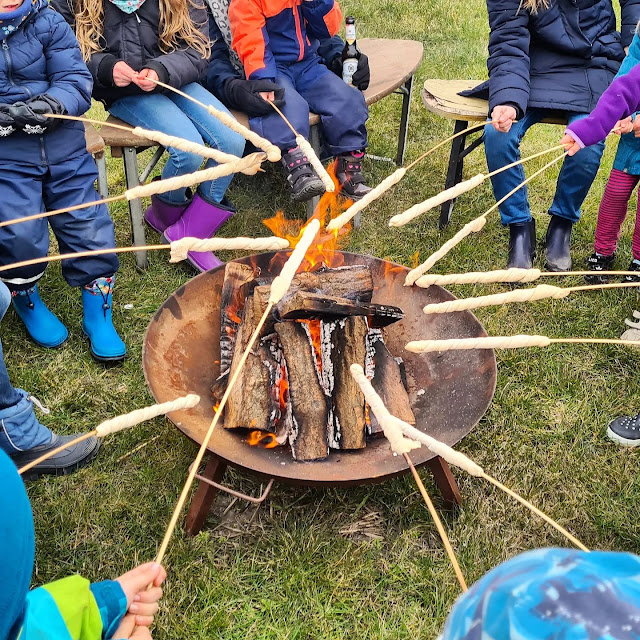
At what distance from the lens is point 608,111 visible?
2.56 m

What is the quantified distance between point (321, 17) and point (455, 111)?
0.94 m

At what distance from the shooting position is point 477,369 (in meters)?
2.20

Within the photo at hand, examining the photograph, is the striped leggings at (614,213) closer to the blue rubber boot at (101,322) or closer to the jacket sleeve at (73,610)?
the blue rubber boot at (101,322)

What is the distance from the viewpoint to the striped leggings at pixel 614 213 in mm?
3363

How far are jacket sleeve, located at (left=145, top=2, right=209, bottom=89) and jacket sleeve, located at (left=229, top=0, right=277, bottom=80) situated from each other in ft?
0.53

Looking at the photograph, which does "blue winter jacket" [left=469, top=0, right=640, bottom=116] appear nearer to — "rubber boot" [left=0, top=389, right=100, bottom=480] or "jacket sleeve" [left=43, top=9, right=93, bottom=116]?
"jacket sleeve" [left=43, top=9, right=93, bottom=116]

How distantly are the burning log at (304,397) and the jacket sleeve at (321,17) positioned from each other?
219 cm

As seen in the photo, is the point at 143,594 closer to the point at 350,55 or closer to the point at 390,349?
the point at 390,349

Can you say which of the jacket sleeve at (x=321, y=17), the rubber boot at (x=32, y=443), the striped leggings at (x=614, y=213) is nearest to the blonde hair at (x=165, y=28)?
the jacket sleeve at (x=321, y=17)

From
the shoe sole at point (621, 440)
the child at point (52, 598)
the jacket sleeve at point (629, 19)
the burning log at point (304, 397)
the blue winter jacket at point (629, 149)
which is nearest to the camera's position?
the child at point (52, 598)

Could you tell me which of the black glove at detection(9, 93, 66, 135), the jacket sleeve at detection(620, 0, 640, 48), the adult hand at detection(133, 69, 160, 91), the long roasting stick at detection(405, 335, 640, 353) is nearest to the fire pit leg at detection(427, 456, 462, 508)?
the long roasting stick at detection(405, 335, 640, 353)

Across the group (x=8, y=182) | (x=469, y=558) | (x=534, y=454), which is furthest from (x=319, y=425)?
(x=8, y=182)

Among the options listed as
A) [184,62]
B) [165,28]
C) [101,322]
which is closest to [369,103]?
[184,62]

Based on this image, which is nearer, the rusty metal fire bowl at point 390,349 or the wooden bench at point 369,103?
the rusty metal fire bowl at point 390,349
